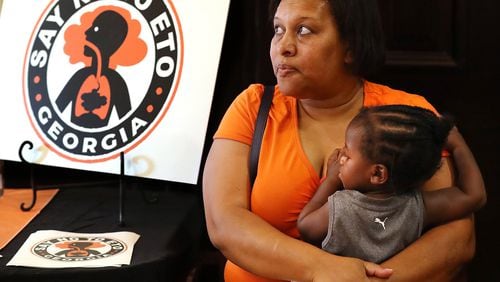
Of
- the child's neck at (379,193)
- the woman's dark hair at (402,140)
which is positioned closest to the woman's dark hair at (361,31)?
the woman's dark hair at (402,140)

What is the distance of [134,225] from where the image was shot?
1.91 m

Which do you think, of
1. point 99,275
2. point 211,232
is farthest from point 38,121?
point 211,232

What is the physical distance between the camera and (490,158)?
6.89 ft

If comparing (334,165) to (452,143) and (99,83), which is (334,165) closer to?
(452,143)

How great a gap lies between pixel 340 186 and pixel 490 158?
78 cm

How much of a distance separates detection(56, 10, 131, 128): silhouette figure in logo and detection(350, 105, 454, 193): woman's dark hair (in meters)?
0.87

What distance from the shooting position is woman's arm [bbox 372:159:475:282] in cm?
150

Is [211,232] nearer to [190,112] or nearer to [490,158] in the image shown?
[190,112]

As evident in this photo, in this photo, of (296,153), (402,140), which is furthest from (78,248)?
(402,140)

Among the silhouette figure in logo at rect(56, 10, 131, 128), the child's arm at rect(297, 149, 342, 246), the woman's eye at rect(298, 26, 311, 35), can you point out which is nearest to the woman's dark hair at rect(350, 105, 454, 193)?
the child's arm at rect(297, 149, 342, 246)

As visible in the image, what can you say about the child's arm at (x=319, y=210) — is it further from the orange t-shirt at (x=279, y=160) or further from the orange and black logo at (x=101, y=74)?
the orange and black logo at (x=101, y=74)

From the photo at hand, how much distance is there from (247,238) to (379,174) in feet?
1.00

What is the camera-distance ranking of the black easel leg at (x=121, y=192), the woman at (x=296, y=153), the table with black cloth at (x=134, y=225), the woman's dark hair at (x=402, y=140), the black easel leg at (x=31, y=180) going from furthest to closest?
the black easel leg at (x=31, y=180) < the black easel leg at (x=121, y=192) < the table with black cloth at (x=134, y=225) < the woman at (x=296, y=153) < the woman's dark hair at (x=402, y=140)

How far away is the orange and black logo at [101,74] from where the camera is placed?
2057mm
